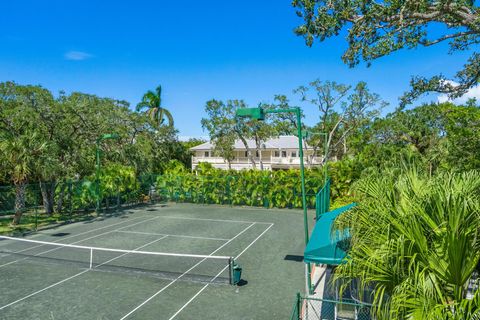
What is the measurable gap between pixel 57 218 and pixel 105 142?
Result: 1034 cm

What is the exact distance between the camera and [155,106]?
60.2m

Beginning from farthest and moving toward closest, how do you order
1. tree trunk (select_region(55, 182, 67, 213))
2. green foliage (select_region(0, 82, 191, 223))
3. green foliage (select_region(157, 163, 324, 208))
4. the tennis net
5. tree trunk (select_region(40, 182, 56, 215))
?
green foliage (select_region(157, 163, 324, 208)), tree trunk (select_region(55, 182, 67, 213)), tree trunk (select_region(40, 182, 56, 215)), green foliage (select_region(0, 82, 191, 223)), the tennis net

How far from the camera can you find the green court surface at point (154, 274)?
1077 centimetres

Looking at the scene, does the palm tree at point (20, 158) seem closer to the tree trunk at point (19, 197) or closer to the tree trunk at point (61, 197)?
the tree trunk at point (19, 197)

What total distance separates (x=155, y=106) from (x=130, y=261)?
1874 inches

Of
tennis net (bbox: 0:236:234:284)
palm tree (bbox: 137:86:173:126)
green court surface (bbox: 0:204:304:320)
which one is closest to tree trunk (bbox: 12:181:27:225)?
green court surface (bbox: 0:204:304:320)

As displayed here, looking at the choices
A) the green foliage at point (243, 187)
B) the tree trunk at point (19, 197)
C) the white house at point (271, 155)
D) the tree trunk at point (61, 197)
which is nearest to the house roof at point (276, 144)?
the white house at point (271, 155)

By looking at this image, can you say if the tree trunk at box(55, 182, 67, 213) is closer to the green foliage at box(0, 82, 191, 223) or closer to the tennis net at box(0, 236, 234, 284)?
the green foliage at box(0, 82, 191, 223)

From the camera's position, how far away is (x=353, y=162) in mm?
30328

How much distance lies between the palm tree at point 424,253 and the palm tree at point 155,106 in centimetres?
5537

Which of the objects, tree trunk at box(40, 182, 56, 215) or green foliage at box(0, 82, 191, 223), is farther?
tree trunk at box(40, 182, 56, 215)

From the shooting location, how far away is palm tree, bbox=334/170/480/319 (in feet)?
15.9

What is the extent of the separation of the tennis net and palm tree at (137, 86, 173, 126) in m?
42.8

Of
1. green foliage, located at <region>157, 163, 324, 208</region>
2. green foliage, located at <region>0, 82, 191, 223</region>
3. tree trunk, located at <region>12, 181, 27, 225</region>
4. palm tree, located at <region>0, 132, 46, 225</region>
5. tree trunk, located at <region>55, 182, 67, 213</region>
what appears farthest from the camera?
green foliage, located at <region>157, 163, 324, 208</region>
